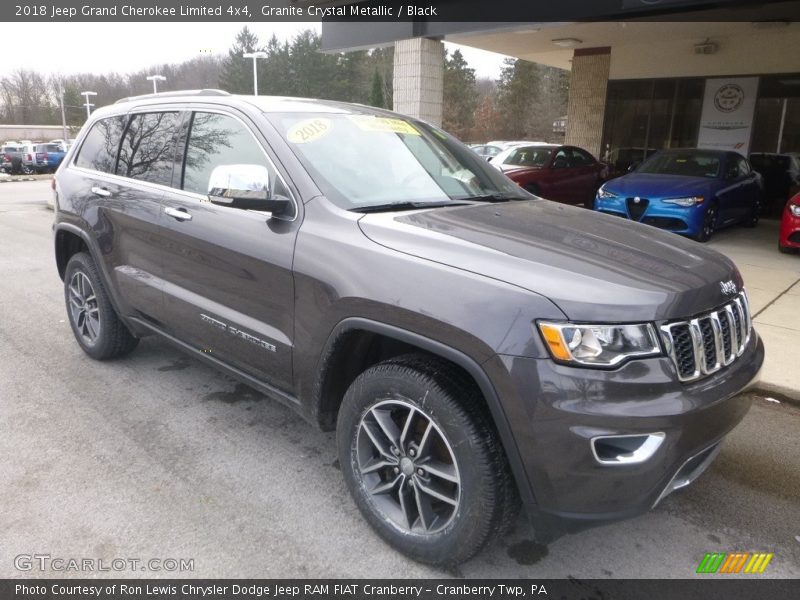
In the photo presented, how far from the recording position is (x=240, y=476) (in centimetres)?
320

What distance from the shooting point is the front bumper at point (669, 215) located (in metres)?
9.44

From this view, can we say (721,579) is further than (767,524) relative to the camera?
No

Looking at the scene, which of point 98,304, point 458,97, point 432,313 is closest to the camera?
point 432,313

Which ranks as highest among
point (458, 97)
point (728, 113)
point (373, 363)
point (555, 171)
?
point (458, 97)

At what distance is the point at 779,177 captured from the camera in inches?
563

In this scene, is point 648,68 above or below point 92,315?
above

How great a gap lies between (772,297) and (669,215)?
119 inches

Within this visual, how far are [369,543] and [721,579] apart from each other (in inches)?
57.4

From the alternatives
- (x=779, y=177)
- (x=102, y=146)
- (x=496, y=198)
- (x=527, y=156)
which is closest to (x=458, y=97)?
(x=779, y=177)

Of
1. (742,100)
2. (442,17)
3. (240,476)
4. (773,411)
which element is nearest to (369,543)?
(240,476)

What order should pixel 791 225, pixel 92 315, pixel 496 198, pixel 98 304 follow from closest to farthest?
pixel 496 198
pixel 98 304
pixel 92 315
pixel 791 225

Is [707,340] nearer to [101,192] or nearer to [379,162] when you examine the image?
[379,162]

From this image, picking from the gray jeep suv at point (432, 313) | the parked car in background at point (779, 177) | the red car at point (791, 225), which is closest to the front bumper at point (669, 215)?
the red car at point (791, 225)

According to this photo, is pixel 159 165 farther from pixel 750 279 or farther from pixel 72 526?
pixel 750 279
